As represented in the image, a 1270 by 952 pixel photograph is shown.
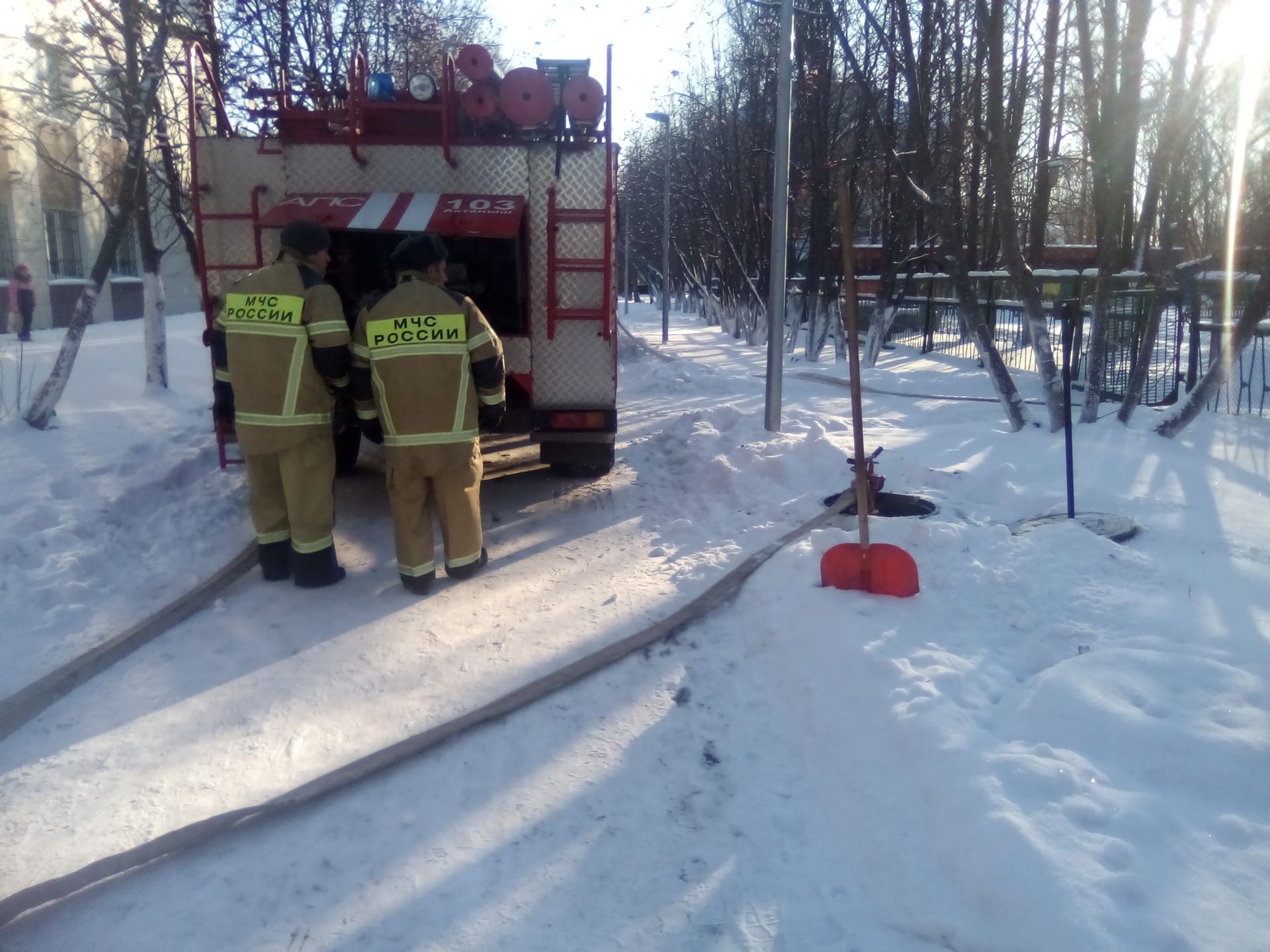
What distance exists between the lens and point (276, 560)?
5574mm

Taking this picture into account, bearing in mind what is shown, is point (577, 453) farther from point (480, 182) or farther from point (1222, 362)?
point (1222, 362)

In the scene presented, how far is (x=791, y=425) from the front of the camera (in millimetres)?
9898

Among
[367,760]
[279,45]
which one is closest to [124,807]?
[367,760]

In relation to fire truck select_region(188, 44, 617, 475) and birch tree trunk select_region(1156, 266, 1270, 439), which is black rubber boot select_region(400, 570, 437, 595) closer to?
fire truck select_region(188, 44, 617, 475)

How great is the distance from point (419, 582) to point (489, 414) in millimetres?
1046

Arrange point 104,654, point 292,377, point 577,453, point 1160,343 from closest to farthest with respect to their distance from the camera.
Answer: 1. point 104,654
2. point 292,377
3. point 577,453
4. point 1160,343

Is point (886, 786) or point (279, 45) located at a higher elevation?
point (279, 45)

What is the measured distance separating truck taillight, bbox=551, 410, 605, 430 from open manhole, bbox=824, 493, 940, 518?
5.84 feet

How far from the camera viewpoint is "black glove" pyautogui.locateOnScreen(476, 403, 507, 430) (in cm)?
548

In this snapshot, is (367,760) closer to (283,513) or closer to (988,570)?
(283,513)

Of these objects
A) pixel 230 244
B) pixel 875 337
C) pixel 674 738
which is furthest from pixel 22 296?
pixel 674 738

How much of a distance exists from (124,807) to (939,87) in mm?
15318

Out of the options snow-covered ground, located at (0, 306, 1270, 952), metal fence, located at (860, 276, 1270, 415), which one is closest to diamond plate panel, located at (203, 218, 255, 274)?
snow-covered ground, located at (0, 306, 1270, 952)

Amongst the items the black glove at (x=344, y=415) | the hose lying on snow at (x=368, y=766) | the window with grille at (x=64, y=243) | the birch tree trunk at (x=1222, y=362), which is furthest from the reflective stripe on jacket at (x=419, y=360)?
the window with grille at (x=64, y=243)
